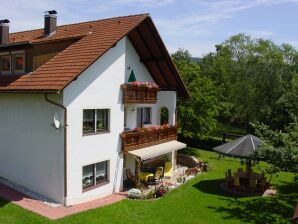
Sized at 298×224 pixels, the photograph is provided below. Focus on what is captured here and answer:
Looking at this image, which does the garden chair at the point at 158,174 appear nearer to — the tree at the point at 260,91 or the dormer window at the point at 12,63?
the dormer window at the point at 12,63

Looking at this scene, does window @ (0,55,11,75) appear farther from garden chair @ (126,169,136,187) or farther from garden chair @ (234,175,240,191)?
garden chair @ (234,175,240,191)

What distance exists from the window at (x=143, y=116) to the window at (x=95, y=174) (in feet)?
23.1

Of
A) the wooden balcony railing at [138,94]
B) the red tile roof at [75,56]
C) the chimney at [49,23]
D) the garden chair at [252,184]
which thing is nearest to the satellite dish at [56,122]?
the red tile roof at [75,56]

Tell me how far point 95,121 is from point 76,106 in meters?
2.24

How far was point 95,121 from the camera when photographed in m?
21.8

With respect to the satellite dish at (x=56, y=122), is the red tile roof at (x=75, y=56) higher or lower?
higher

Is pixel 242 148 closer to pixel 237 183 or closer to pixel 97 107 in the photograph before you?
pixel 237 183

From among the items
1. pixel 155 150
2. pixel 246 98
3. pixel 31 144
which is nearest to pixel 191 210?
pixel 155 150

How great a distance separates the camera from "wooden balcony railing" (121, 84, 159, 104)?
77.7ft

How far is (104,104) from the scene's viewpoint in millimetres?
22109

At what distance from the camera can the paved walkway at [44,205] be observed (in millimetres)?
18031

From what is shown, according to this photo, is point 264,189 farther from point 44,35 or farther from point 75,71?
point 44,35

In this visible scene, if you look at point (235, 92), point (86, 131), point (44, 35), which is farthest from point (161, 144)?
point (235, 92)

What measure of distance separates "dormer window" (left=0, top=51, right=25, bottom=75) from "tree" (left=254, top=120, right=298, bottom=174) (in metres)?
16.0
